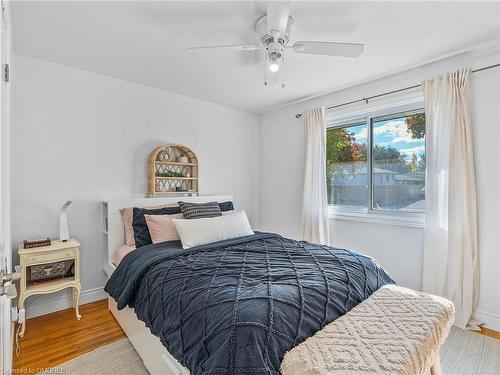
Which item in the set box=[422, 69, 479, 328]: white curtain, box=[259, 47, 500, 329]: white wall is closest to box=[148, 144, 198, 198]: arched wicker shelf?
box=[259, 47, 500, 329]: white wall

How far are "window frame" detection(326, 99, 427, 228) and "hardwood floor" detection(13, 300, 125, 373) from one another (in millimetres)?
2686

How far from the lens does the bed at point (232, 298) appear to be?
1132 millimetres

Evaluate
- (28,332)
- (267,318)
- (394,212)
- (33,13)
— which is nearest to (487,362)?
(394,212)

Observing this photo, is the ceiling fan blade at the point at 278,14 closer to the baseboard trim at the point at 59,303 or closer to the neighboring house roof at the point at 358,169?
the neighboring house roof at the point at 358,169

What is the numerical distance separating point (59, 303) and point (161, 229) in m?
1.25

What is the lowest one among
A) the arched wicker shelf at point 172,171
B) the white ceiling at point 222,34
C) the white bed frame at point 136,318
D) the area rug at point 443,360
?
the area rug at point 443,360

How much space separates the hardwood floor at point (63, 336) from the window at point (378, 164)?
2.82m

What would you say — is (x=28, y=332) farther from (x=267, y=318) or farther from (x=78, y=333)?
(x=267, y=318)

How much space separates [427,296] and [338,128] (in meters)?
2.36

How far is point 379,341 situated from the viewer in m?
1.20

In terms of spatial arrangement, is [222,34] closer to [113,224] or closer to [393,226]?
[113,224]

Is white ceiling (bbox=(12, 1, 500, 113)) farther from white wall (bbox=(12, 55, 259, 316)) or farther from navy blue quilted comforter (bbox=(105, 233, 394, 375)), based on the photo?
navy blue quilted comforter (bbox=(105, 233, 394, 375))

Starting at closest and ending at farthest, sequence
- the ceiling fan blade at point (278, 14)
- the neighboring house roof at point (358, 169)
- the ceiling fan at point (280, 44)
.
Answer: the ceiling fan blade at point (278, 14), the ceiling fan at point (280, 44), the neighboring house roof at point (358, 169)

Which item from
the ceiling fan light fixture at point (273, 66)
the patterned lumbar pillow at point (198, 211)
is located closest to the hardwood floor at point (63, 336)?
the patterned lumbar pillow at point (198, 211)
